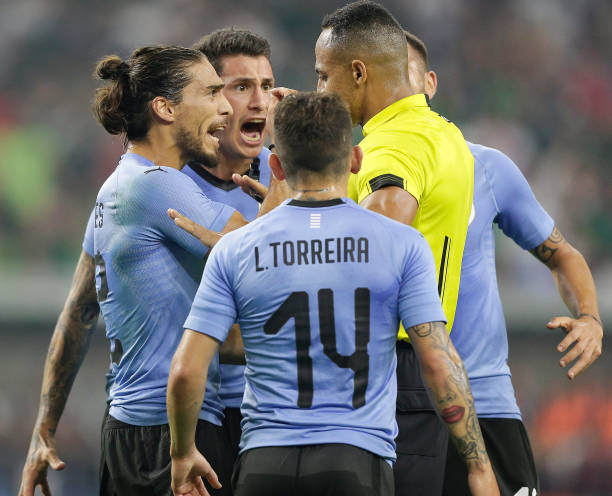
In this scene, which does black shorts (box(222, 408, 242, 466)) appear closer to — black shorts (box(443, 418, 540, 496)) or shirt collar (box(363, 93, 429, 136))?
black shorts (box(443, 418, 540, 496))

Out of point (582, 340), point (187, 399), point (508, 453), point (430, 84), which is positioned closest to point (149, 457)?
point (187, 399)

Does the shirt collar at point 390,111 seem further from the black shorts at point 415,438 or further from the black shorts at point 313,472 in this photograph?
the black shorts at point 313,472

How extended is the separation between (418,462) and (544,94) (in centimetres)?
842

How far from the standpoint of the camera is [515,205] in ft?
13.4

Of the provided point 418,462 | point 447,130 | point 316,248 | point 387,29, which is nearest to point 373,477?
point 316,248

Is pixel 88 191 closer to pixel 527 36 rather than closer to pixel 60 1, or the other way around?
pixel 60 1

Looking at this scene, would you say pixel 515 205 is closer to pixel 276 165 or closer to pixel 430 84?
pixel 430 84

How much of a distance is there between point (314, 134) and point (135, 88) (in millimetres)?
1211

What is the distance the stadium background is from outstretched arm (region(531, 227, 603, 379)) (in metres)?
5.44

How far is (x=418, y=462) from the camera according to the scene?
3.53 meters

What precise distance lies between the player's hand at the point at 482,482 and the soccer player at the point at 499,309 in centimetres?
107

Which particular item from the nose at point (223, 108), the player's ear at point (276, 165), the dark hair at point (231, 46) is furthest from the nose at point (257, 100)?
the player's ear at point (276, 165)

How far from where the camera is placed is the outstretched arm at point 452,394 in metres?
2.73

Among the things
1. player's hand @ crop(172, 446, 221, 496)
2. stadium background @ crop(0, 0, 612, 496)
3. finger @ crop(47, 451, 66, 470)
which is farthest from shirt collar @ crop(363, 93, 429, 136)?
stadium background @ crop(0, 0, 612, 496)
